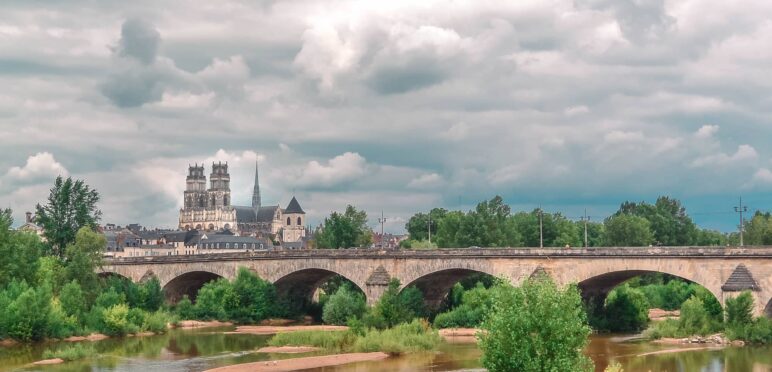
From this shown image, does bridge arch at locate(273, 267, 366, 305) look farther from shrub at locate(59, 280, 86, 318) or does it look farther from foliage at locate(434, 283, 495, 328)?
shrub at locate(59, 280, 86, 318)

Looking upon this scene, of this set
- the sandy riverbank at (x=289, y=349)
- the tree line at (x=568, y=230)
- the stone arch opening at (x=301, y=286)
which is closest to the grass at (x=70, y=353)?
the sandy riverbank at (x=289, y=349)

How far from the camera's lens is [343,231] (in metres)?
120

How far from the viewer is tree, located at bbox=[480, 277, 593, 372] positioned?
121 ft

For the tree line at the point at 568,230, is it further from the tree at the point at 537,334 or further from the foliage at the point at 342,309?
the tree at the point at 537,334

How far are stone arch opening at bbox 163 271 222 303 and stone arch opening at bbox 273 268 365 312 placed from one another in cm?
842

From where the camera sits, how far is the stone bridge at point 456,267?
6519 cm

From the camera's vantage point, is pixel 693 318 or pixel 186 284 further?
pixel 186 284

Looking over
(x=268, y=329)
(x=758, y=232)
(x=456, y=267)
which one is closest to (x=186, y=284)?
(x=268, y=329)

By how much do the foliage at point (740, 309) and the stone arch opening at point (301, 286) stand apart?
35872 millimetres

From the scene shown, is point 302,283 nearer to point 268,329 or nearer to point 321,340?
point 268,329

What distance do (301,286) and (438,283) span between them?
18331 mm

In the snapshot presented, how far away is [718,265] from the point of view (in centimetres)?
6588

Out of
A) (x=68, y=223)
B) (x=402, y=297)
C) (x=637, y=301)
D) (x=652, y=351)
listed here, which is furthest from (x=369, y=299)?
(x=68, y=223)

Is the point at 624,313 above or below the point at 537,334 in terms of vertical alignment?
below
